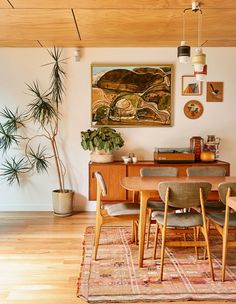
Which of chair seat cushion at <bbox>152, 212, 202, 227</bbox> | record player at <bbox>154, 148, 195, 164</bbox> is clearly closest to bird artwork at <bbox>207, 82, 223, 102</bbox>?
record player at <bbox>154, 148, 195, 164</bbox>

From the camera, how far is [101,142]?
16.6 feet

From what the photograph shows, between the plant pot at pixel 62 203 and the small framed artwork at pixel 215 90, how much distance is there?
2.57 meters

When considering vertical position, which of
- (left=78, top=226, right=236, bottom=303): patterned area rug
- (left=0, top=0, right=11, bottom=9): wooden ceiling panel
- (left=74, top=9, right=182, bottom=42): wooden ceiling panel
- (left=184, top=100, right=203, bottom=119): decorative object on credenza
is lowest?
(left=78, top=226, right=236, bottom=303): patterned area rug

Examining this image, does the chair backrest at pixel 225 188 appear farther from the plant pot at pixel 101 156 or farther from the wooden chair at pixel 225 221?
the plant pot at pixel 101 156

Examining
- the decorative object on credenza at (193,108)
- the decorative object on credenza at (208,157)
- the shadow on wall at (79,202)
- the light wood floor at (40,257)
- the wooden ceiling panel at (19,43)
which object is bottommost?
the light wood floor at (40,257)

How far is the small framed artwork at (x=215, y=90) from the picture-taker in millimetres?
5500

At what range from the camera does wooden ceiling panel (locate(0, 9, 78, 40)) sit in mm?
3885

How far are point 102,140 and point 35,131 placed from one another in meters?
1.16

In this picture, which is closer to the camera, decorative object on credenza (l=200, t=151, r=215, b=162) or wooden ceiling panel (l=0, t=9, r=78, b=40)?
wooden ceiling panel (l=0, t=9, r=78, b=40)

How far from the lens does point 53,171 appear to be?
5.60m

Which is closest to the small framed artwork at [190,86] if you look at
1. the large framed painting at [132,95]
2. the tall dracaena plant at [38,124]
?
the large framed painting at [132,95]

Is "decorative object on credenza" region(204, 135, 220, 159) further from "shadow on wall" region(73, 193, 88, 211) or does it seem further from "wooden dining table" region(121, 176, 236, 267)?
"shadow on wall" region(73, 193, 88, 211)

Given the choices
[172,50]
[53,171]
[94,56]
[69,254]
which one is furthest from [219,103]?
[69,254]

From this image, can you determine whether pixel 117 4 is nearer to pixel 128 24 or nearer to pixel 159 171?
pixel 128 24
